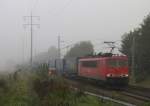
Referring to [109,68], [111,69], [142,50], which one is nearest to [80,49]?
[142,50]

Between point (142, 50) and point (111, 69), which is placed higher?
point (142, 50)

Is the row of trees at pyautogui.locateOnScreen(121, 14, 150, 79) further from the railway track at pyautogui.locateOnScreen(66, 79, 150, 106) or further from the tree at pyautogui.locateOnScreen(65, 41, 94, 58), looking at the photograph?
the tree at pyautogui.locateOnScreen(65, 41, 94, 58)

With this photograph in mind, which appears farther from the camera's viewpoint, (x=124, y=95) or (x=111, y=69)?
(x=111, y=69)

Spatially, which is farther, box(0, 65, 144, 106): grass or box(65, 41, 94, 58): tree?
box(65, 41, 94, 58): tree

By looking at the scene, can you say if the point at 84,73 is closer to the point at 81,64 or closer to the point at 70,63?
the point at 81,64

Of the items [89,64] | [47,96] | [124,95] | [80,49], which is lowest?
[124,95]

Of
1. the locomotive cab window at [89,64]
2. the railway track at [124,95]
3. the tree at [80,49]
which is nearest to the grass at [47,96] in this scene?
the railway track at [124,95]

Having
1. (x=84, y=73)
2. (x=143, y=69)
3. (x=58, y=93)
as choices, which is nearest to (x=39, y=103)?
(x=58, y=93)

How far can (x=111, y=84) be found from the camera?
34500 mm

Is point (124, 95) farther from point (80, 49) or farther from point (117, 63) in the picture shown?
point (80, 49)

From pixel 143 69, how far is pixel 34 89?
39082 mm

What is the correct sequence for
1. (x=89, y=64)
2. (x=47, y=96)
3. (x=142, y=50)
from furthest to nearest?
(x=142, y=50) → (x=89, y=64) → (x=47, y=96)

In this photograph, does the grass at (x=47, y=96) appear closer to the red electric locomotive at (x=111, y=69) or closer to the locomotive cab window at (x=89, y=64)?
the red electric locomotive at (x=111, y=69)

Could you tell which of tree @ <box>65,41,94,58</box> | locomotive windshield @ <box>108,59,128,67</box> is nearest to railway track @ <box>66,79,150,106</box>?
locomotive windshield @ <box>108,59,128,67</box>
